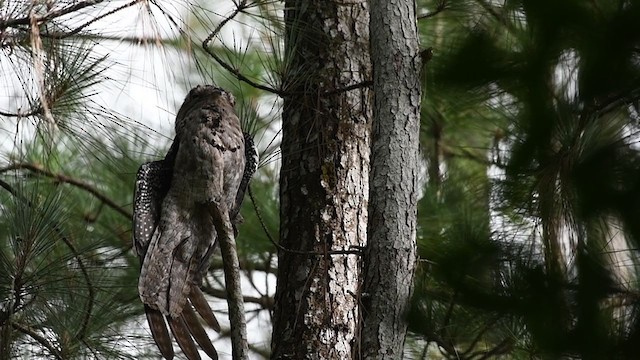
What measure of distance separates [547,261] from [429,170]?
2.61 m

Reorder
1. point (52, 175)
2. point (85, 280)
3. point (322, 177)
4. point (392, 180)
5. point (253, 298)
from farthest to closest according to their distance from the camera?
point (253, 298) < point (52, 175) < point (85, 280) < point (322, 177) < point (392, 180)

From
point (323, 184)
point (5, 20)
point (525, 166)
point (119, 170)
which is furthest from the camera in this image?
point (119, 170)

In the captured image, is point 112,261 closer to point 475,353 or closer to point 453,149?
point 475,353

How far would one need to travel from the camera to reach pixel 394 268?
254 cm

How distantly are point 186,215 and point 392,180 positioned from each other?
51 centimetres

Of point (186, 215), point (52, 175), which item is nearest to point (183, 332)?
point (186, 215)

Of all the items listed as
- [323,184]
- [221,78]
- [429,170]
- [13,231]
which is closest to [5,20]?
[13,231]

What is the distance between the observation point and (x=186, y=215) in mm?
2699

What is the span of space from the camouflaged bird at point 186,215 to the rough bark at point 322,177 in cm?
30

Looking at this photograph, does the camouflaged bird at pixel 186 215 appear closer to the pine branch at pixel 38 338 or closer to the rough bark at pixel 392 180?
the rough bark at pixel 392 180

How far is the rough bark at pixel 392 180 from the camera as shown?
2529 millimetres

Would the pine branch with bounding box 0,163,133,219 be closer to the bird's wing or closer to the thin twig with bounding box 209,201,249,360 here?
the bird's wing

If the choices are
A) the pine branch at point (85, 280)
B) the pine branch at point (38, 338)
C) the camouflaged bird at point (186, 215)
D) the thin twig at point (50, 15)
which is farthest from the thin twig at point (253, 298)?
the thin twig at point (50, 15)

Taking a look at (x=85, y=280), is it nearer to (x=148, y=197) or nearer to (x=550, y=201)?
(x=148, y=197)
